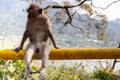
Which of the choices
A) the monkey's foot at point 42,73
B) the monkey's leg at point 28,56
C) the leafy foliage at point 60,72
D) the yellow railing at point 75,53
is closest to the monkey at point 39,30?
the monkey's leg at point 28,56

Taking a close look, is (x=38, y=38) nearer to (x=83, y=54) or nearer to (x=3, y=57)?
(x=83, y=54)

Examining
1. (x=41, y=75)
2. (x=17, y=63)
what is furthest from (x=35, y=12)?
(x=17, y=63)

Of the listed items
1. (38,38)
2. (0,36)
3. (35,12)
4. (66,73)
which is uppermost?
(35,12)

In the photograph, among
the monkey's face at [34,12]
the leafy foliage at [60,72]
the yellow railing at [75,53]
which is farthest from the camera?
the leafy foliage at [60,72]

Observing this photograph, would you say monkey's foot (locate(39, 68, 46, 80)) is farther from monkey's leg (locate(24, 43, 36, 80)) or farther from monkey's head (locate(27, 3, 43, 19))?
monkey's head (locate(27, 3, 43, 19))

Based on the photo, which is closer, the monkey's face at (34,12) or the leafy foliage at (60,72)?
the monkey's face at (34,12)

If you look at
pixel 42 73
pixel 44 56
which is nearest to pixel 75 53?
pixel 44 56

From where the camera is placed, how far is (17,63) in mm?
4781

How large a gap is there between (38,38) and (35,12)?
0.50 ft

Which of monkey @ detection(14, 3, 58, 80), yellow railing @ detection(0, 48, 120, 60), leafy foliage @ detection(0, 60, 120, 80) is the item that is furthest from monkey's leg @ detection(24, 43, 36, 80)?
leafy foliage @ detection(0, 60, 120, 80)

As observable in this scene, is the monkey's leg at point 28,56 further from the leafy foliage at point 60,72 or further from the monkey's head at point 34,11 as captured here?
the leafy foliage at point 60,72

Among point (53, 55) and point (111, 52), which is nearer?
point (53, 55)

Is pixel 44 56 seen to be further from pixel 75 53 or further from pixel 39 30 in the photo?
pixel 75 53

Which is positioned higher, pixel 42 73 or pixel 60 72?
pixel 42 73
